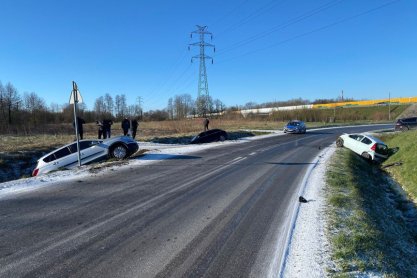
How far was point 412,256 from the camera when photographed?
5973mm

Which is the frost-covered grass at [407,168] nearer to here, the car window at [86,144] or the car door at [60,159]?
the car window at [86,144]

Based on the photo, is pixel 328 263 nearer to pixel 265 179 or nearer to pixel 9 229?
pixel 9 229

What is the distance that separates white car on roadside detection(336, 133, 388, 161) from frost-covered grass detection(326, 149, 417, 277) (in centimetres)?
891

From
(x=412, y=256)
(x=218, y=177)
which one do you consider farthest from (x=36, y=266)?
(x=218, y=177)

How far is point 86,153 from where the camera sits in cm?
1451

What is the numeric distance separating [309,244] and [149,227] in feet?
9.15

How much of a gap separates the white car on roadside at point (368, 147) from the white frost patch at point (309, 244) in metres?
12.2

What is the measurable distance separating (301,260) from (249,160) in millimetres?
10498

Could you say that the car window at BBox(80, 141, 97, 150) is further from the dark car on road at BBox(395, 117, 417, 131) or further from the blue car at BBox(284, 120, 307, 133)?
the dark car on road at BBox(395, 117, 417, 131)

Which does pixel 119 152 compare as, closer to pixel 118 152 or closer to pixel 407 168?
pixel 118 152

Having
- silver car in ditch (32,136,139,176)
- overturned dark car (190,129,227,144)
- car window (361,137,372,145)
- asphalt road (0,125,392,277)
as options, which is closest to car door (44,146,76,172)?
silver car in ditch (32,136,139,176)

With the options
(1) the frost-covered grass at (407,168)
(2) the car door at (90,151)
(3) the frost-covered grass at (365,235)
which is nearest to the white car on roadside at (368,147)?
(1) the frost-covered grass at (407,168)

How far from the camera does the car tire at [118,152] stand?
15.2 m

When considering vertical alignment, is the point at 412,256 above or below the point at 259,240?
below
